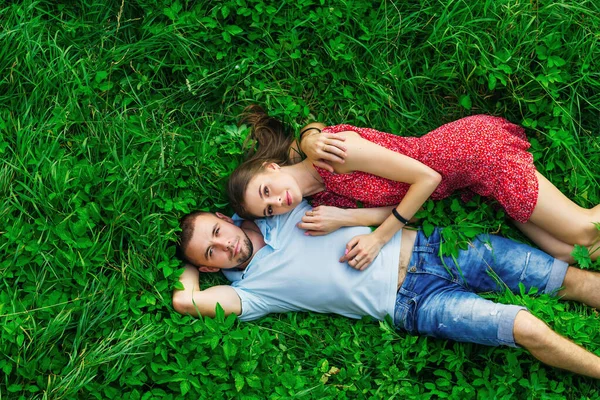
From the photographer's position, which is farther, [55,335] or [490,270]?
[490,270]

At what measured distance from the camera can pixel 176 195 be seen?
169 inches

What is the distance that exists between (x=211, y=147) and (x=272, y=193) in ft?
2.16

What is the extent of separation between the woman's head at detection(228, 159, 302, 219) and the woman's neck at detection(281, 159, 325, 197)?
0.09 metres

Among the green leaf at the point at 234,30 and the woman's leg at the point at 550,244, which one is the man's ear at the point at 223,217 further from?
the woman's leg at the point at 550,244

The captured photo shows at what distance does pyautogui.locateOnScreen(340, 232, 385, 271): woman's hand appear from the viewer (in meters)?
4.11

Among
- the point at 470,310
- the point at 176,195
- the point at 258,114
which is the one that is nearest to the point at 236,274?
the point at 176,195

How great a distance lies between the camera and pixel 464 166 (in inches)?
161

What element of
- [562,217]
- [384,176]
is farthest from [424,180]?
[562,217]

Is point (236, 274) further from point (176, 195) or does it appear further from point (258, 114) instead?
point (258, 114)

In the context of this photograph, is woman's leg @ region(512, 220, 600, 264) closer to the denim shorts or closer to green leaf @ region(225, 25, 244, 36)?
the denim shorts

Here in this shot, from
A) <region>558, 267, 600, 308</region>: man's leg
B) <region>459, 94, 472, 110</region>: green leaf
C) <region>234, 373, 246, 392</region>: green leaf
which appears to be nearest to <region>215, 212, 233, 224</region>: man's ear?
<region>234, 373, 246, 392</region>: green leaf

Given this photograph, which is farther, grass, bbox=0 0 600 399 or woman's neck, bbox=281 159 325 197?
woman's neck, bbox=281 159 325 197

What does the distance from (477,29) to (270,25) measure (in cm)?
136

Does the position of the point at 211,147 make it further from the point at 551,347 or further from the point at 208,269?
the point at 551,347
